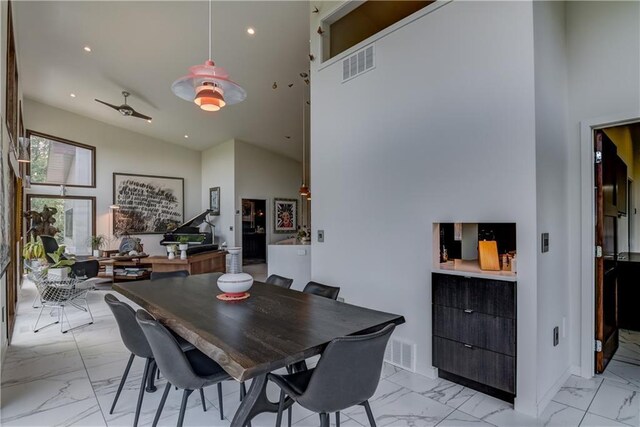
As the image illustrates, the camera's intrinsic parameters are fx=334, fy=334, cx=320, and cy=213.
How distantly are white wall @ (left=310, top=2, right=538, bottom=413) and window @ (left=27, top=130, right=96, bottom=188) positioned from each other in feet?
25.9

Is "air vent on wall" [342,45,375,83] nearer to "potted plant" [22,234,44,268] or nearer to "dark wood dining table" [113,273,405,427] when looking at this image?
"dark wood dining table" [113,273,405,427]

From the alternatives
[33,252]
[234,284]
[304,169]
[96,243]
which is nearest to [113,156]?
[96,243]

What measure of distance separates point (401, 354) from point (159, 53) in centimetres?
557

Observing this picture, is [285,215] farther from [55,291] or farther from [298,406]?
[298,406]

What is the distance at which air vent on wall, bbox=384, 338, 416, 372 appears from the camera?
2992 millimetres

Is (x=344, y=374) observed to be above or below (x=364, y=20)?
below

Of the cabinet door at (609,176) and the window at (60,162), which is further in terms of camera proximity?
the window at (60,162)

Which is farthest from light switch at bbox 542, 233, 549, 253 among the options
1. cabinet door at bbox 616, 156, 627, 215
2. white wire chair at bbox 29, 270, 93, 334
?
white wire chair at bbox 29, 270, 93, 334

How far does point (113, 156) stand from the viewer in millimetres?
9398

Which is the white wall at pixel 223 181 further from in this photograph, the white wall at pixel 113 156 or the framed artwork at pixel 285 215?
the framed artwork at pixel 285 215

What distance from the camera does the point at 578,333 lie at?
2.92 meters

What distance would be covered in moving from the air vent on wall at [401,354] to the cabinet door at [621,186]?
2.83 metres

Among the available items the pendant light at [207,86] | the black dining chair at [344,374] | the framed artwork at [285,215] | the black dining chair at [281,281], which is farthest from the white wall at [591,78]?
the framed artwork at [285,215]

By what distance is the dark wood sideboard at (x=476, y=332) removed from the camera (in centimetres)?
239
